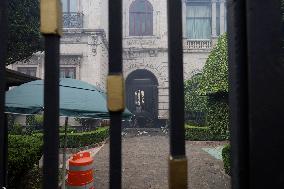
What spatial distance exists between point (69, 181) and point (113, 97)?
19.1 feet

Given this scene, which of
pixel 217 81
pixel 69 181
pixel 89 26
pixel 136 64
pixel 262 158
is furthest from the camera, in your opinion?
pixel 136 64

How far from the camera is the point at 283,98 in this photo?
106 cm

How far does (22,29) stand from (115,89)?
Answer: 9.23m

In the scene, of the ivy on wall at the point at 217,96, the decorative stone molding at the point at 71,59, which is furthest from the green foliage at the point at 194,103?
the ivy on wall at the point at 217,96

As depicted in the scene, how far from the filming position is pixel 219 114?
31.0ft

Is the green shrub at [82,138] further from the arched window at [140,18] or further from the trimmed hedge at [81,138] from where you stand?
the arched window at [140,18]

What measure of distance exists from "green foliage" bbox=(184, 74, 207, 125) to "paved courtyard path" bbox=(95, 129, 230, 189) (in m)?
5.18

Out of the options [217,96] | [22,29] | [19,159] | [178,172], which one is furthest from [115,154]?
[22,29]

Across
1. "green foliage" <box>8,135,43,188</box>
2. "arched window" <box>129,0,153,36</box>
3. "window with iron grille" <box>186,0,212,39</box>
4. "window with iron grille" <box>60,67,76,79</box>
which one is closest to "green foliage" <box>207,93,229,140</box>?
"green foliage" <box>8,135,43,188</box>

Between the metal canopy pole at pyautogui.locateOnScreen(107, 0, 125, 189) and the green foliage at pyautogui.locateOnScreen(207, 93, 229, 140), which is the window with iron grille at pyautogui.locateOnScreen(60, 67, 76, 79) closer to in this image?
the green foliage at pyautogui.locateOnScreen(207, 93, 229, 140)

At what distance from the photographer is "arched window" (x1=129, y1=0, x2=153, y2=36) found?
1009 inches

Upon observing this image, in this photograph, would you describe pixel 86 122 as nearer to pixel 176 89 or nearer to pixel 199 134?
pixel 199 134

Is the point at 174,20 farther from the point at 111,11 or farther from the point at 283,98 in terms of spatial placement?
the point at 283,98

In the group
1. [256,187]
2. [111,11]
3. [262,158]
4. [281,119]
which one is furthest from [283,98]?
[111,11]
